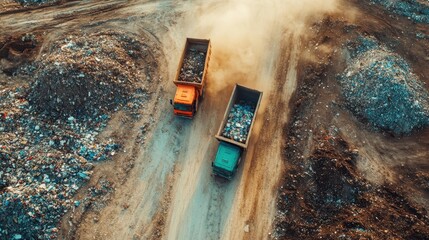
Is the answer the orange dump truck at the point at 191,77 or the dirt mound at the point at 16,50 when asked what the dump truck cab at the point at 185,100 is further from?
the dirt mound at the point at 16,50

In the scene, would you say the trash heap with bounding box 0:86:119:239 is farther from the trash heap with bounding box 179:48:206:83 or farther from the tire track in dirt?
the tire track in dirt

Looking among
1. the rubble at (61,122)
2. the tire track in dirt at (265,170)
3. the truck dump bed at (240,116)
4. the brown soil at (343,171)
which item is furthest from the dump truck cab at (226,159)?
the rubble at (61,122)

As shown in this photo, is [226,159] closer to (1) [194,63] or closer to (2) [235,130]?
(2) [235,130]

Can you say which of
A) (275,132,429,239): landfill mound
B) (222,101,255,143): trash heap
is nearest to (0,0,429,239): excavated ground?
(275,132,429,239): landfill mound

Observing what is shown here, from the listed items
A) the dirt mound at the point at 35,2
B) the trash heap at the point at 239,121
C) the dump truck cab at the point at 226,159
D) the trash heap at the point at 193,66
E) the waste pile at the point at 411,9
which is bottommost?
the dump truck cab at the point at 226,159

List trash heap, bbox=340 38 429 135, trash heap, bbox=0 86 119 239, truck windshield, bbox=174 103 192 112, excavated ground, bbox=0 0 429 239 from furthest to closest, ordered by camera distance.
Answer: trash heap, bbox=340 38 429 135
truck windshield, bbox=174 103 192 112
excavated ground, bbox=0 0 429 239
trash heap, bbox=0 86 119 239
